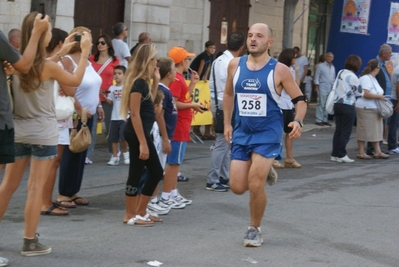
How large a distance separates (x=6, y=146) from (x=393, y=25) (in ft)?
51.7

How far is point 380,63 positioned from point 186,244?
29.6ft

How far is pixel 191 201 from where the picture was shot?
372 inches

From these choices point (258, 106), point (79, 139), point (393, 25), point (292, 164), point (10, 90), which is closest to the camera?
point (10, 90)

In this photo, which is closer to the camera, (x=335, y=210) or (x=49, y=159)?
(x=49, y=159)

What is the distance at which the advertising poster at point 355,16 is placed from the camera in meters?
20.7

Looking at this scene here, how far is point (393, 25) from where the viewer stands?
66.9 ft

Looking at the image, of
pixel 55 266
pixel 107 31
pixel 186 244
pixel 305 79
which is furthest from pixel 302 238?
pixel 305 79

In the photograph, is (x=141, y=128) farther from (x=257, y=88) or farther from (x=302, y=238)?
(x=302, y=238)

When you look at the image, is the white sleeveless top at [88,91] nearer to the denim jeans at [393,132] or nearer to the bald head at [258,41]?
the bald head at [258,41]

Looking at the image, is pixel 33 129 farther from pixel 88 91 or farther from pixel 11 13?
pixel 11 13

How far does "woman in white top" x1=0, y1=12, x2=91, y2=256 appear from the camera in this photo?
255 inches

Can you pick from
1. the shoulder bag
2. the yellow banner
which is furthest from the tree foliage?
the shoulder bag

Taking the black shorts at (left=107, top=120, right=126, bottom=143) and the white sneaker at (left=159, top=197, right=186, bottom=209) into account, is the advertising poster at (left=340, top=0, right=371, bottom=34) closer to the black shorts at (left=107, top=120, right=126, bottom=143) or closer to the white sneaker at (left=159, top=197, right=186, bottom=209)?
the black shorts at (left=107, top=120, right=126, bottom=143)

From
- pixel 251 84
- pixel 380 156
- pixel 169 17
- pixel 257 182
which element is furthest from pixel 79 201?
pixel 169 17
